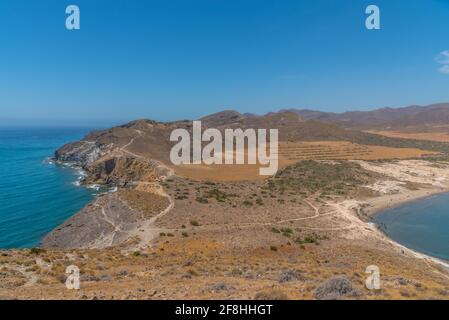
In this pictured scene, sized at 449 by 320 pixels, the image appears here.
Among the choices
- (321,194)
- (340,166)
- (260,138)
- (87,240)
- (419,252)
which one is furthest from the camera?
(260,138)

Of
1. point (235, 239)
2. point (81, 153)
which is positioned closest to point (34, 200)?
point (235, 239)

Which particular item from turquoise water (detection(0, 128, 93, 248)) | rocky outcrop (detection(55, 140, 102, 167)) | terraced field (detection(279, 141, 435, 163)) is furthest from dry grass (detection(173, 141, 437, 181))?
rocky outcrop (detection(55, 140, 102, 167))

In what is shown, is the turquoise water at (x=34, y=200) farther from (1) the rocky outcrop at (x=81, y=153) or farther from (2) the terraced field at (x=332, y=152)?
(2) the terraced field at (x=332, y=152)

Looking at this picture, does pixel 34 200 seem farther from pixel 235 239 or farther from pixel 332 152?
pixel 332 152

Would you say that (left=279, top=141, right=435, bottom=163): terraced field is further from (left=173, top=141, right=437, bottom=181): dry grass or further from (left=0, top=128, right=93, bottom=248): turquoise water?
(left=0, top=128, right=93, bottom=248): turquoise water
